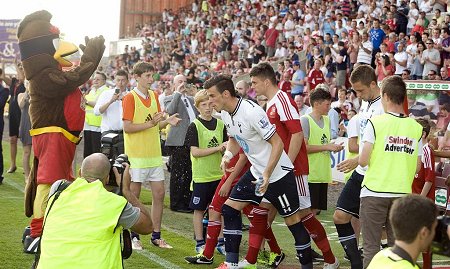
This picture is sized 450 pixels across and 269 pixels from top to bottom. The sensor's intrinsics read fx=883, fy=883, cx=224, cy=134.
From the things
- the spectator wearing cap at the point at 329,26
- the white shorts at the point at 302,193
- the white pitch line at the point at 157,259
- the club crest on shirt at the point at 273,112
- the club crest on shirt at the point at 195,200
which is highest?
the spectator wearing cap at the point at 329,26

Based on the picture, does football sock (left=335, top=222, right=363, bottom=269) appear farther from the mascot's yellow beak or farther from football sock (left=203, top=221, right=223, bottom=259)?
the mascot's yellow beak

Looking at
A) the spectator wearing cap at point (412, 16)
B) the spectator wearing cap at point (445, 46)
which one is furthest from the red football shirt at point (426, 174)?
the spectator wearing cap at point (412, 16)

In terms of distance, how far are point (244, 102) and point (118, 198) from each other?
9.64 feet

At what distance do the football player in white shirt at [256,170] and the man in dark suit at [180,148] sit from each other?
441 centimetres

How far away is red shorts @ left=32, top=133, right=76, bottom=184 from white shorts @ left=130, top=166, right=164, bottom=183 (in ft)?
2.71

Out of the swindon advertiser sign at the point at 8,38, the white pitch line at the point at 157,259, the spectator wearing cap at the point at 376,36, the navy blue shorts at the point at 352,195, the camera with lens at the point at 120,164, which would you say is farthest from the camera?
the swindon advertiser sign at the point at 8,38

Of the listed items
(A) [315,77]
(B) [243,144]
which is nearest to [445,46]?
(A) [315,77]

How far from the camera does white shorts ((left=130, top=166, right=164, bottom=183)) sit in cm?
969

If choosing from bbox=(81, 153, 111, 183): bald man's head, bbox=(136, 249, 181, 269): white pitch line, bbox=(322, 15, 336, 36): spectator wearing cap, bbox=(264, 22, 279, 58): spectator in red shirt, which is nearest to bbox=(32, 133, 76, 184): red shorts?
bbox=(136, 249, 181, 269): white pitch line

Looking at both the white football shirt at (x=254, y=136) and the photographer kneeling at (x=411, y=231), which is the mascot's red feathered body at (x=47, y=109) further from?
the photographer kneeling at (x=411, y=231)

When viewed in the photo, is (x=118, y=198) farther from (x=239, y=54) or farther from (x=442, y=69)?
(x=239, y=54)

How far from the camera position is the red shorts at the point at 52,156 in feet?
29.2

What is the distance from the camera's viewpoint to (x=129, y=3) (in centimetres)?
4622

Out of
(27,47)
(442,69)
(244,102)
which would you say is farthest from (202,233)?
(442,69)
